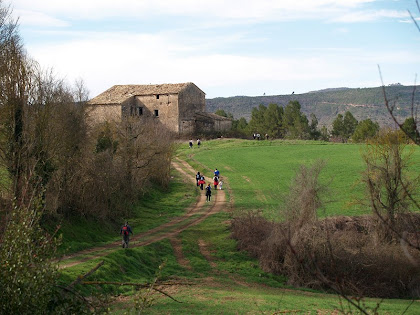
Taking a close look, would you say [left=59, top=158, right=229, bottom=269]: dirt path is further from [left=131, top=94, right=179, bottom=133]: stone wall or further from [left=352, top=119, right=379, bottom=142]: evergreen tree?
[left=352, top=119, right=379, bottom=142]: evergreen tree

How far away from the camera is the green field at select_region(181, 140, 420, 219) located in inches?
1918

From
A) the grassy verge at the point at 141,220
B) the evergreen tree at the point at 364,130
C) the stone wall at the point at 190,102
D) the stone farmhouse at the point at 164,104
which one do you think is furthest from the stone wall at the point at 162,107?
the evergreen tree at the point at 364,130

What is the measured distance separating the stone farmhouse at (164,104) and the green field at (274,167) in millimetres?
5616

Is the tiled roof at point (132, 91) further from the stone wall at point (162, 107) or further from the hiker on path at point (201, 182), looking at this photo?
the hiker on path at point (201, 182)

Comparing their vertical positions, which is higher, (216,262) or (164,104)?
(164,104)

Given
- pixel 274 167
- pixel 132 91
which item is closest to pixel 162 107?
pixel 132 91

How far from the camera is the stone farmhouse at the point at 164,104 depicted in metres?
89.0

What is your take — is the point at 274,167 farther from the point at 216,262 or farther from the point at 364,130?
the point at 364,130

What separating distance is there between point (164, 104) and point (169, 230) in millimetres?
55291

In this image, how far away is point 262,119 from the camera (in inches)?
5187

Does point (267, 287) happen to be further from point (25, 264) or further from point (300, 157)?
point (300, 157)

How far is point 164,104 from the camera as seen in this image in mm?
91125

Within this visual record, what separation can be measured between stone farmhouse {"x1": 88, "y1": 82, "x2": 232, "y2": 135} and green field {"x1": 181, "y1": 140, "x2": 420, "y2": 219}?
5.62 meters

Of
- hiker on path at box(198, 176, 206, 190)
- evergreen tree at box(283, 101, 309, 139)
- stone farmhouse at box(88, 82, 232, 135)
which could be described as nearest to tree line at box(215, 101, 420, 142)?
evergreen tree at box(283, 101, 309, 139)
